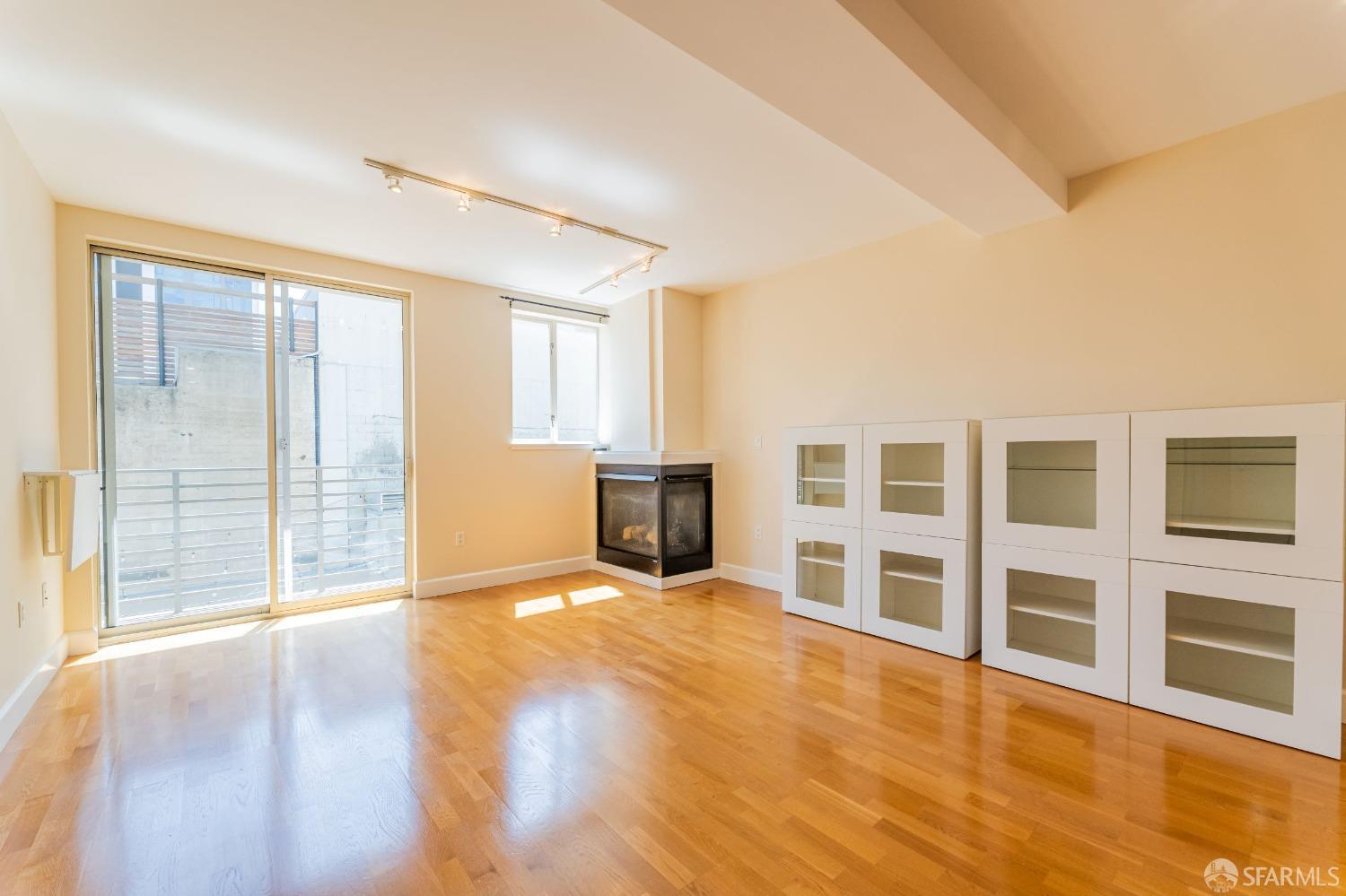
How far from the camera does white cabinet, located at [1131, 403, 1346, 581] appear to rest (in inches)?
83.5

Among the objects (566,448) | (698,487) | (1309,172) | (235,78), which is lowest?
(698,487)

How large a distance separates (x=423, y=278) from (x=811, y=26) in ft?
12.5

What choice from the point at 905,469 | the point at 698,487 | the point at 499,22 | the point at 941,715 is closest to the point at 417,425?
the point at 698,487

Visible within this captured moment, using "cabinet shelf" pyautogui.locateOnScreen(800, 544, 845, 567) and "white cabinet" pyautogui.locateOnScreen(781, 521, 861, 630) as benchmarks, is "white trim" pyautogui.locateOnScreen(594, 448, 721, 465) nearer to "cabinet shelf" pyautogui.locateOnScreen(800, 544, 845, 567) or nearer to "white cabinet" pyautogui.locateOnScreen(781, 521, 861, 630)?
"white cabinet" pyautogui.locateOnScreen(781, 521, 861, 630)

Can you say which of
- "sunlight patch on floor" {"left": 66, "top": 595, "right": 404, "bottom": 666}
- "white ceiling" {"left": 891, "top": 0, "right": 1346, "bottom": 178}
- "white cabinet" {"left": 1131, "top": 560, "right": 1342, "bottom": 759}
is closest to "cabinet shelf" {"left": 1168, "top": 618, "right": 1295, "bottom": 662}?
"white cabinet" {"left": 1131, "top": 560, "right": 1342, "bottom": 759}

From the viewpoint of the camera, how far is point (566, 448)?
5402mm

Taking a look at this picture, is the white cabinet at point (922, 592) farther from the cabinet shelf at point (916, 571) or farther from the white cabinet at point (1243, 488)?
Result: the white cabinet at point (1243, 488)

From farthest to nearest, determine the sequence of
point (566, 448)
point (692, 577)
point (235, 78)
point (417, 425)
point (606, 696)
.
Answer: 1. point (566, 448)
2. point (692, 577)
3. point (417, 425)
4. point (606, 696)
5. point (235, 78)

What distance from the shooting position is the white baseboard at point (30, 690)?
2285 millimetres

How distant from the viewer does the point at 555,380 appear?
5.43m

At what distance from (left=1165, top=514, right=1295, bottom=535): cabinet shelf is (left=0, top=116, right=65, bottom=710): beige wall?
17.1 ft

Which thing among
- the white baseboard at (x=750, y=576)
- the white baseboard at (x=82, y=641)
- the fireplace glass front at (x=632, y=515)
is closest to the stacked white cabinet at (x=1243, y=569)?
the white baseboard at (x=750, y=576)

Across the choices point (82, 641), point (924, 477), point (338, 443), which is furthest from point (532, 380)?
point (924, 477)

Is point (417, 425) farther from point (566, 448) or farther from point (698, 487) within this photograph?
point (698, 487)
